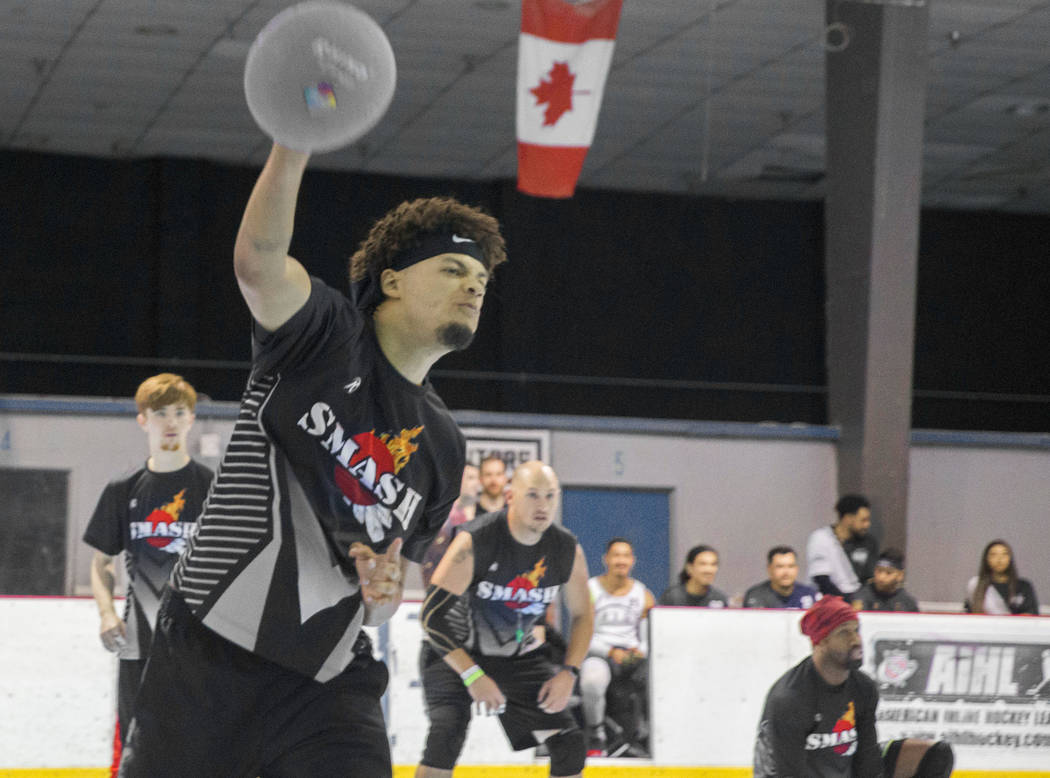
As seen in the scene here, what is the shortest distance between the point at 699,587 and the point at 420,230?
279 inches

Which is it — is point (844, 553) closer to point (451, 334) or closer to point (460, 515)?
point (460, 515)

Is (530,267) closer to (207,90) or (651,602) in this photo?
(207,90)

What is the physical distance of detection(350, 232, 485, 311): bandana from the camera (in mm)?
3164

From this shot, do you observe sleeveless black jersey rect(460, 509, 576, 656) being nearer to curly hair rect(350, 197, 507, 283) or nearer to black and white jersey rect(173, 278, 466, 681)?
curly hair rect(350, 197, 507, 283)

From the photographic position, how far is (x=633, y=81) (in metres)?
17.1

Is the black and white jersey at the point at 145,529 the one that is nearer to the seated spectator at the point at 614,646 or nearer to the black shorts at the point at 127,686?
the black shorts at the point at 127,686

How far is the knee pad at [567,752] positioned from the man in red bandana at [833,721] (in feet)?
3.70

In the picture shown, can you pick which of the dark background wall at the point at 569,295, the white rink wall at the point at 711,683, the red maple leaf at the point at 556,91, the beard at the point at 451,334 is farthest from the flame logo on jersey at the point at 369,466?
the dark background wall at the point at 569,295

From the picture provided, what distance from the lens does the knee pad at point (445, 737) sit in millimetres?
6746

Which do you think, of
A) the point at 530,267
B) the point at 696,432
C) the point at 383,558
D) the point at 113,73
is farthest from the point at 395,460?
the point at 530,267

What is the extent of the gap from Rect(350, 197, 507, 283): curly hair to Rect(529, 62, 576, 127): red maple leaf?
707 centimetres

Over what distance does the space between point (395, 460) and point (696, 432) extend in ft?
40.8

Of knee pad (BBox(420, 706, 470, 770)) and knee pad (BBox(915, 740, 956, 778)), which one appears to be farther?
knee pad (BBox(420, 706, 470, 770))

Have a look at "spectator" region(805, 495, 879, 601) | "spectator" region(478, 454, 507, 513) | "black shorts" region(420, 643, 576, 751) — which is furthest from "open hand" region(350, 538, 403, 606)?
"spectator" region(805, 495, 879, 601)
